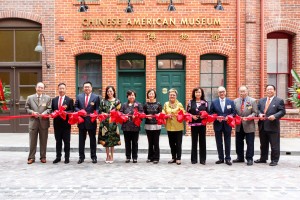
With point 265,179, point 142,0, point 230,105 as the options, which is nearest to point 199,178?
point 265,179

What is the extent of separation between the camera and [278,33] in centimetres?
1506

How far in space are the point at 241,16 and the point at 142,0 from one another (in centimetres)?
359

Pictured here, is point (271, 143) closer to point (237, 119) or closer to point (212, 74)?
point (237, 119)

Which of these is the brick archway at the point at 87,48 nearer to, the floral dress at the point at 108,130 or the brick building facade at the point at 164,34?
the brick building facade at the point at 164,34

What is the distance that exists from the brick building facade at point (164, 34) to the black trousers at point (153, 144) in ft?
16.5

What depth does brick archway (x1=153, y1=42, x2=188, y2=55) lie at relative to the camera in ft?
47.9

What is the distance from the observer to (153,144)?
9930 millimetres

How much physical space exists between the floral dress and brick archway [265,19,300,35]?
7.54 meters

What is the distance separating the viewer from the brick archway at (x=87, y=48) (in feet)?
48.0

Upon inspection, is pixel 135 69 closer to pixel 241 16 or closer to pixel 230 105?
pixel 241 16

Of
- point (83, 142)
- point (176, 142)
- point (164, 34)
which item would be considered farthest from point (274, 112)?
point (164, 34)

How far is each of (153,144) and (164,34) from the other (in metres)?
5.79

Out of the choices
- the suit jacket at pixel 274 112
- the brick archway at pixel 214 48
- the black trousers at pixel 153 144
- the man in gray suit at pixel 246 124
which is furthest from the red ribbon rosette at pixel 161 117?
the brick archway at pixel 214 48

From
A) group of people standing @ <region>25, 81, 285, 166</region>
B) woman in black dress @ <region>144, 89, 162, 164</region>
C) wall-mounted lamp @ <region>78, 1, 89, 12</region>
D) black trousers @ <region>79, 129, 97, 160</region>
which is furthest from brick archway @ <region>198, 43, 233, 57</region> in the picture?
black trousers @ <region>79, 129, 97, 160</region>
